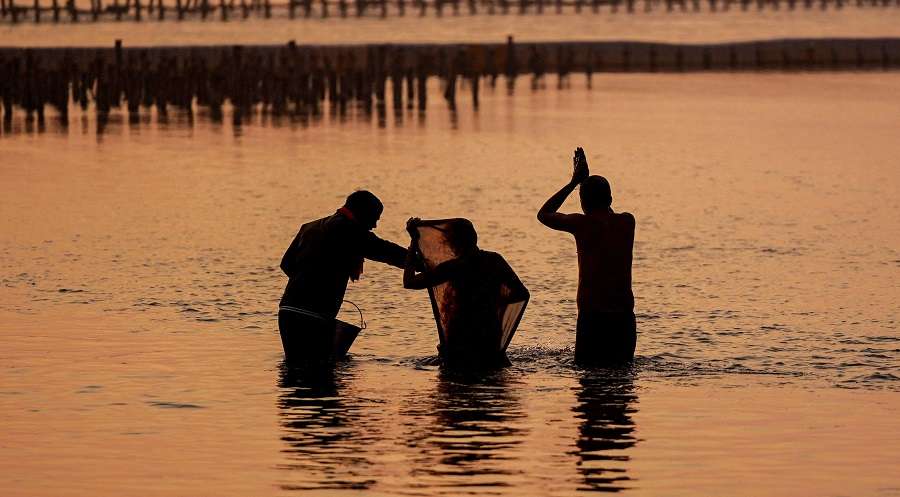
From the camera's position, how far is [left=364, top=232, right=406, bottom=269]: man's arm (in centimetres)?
1327

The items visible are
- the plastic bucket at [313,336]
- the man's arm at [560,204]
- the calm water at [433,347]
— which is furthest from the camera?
the plastic bucket at [313,336]

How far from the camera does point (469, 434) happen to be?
1194 centimetres

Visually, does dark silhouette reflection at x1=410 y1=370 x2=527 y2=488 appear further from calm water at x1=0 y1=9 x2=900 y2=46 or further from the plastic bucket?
calm water at x1=0 y1=9 x2=900 y2=46

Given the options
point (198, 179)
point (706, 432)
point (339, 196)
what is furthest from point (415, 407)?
point (198, 179)

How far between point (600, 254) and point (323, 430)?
79.7 inches

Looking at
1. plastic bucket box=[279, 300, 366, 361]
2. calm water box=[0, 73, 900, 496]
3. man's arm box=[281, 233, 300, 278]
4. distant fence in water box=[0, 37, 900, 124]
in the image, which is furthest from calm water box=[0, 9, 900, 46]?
man's arm box=[281, 233, 300, 278]

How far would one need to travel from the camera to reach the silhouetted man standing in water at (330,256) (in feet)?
43.2

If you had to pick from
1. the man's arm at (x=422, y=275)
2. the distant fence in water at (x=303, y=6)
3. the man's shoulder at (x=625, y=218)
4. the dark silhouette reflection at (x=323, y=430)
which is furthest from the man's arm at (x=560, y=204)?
the distant fence in water at (x=303, y=6)

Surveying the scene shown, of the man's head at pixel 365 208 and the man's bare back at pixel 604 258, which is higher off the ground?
the man's head at pixel 365 208

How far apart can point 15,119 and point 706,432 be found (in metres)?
46.0

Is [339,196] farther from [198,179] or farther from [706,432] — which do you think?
[706,432]

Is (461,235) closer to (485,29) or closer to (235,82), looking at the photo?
(235,82)

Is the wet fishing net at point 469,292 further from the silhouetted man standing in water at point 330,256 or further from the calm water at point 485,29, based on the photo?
the calm water at point 485,29

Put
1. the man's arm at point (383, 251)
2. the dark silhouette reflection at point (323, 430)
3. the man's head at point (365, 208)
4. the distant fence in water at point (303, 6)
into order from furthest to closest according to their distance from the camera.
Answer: the distant fence in water at point (303, 6) < the man's arm at point (383, 251) < the man's head at point (365, 208) < the dark silhouette reflection at point (323, 430)
